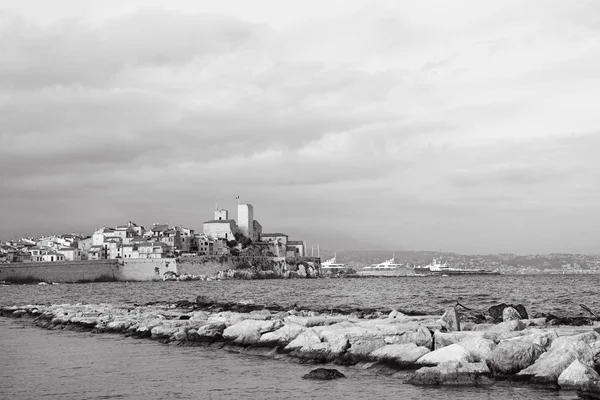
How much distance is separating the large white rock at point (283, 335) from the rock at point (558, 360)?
6.55m

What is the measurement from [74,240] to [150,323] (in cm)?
11445

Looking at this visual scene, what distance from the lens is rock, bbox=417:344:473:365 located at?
41.7 feet

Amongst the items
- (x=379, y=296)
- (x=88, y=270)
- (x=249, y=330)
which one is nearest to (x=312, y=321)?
(x=249, y=330)

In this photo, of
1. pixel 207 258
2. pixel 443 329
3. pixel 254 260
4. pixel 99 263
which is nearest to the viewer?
pixel 443 329

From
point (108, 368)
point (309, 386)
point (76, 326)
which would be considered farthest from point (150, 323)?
point (309, 386)

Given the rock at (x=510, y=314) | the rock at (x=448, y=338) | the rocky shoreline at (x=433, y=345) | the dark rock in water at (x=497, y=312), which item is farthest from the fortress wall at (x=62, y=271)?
the rock at (x=448, y=338)

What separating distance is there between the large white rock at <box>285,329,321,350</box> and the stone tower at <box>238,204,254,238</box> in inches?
4789

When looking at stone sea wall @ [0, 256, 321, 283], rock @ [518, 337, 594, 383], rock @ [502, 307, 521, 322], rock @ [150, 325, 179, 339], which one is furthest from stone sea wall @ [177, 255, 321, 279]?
rock @ [518, 337, 594, 383]

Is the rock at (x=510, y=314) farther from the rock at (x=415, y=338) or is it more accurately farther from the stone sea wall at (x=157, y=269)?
the stone sea wall at (x=157, y=269)

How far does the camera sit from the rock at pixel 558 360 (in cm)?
1191

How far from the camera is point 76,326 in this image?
83.3 feet

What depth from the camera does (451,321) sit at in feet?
57.4

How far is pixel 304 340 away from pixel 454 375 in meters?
4.77

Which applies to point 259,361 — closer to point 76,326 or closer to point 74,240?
point 76,326
